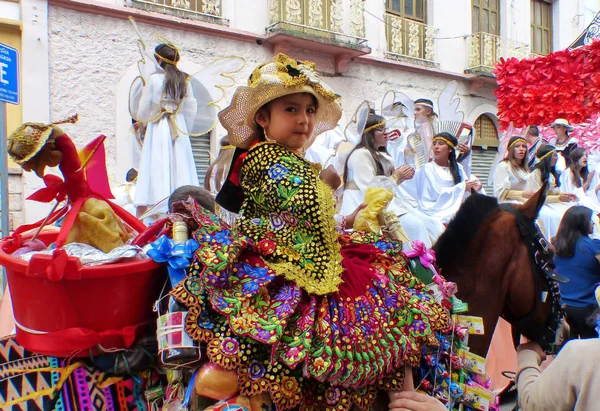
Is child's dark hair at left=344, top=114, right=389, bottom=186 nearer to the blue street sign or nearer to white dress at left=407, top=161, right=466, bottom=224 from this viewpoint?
white dress at left=407, top=161, right=466, bottom=224

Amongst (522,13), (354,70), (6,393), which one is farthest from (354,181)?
(522,13)

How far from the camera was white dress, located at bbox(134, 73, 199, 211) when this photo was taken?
18.6 feet

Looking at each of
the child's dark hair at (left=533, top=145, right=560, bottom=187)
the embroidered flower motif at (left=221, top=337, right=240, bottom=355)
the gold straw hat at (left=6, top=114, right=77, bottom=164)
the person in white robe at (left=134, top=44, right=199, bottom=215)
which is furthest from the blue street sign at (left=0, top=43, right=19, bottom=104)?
the child's dark hair at (left=533, top=145, right=560, bottom=187)

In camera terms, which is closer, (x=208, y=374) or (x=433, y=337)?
(x=208, y=374)

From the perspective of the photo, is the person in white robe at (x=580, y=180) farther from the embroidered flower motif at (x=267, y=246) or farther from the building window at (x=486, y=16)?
the embroidered flower motif at (x=267, y=246)

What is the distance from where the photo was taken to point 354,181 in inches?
245

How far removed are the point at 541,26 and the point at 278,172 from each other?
68.2ft

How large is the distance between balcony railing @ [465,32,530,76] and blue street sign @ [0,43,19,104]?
14655 millimetres

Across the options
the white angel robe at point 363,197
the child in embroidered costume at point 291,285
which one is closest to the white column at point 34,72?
the white angel robe at point 363,197

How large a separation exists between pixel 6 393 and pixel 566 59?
46.2 feet

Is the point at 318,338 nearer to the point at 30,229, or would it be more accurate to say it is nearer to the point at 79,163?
the point at 79,163

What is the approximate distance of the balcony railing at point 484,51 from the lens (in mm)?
16742

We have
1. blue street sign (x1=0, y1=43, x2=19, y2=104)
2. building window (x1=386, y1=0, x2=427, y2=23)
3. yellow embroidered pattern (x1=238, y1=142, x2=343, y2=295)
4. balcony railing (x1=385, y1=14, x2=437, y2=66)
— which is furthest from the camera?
building window (x1=386, y1=0, x2=427, y2=23)

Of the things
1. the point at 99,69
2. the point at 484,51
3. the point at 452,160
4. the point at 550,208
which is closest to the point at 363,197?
the point at 452,160
